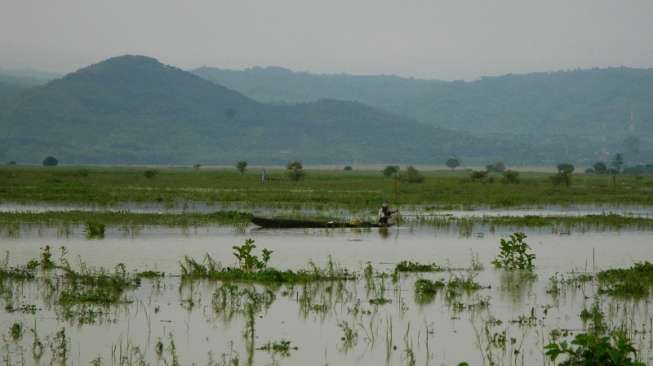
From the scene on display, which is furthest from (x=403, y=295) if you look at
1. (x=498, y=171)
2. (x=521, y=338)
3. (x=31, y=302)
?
(x=498, y=171)

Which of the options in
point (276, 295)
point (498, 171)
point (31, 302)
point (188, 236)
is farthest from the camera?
point (498, 171)

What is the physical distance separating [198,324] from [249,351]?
210 centimetres

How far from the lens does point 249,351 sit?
48.2 feet

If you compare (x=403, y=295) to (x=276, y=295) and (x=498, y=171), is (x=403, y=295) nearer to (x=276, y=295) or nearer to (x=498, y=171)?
(x=276, y=295)

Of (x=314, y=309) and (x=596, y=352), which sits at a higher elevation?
(x=596, y=352)

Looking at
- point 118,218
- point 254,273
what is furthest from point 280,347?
point 118,218

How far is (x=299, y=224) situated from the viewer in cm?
3275

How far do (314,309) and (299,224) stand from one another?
1485 cm

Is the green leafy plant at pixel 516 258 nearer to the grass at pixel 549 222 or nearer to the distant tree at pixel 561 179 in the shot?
the grass at pixel 549 222

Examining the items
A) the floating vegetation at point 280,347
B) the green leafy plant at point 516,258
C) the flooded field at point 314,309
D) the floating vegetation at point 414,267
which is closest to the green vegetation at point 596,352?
the flooded field at point 314,309

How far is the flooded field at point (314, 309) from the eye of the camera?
575 inches

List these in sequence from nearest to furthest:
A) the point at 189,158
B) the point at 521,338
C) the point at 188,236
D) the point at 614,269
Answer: the point at 521,338 → the point at 614,269 → the point at 188,236 → the point at 189,158

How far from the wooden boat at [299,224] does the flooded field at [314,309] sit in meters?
4.51

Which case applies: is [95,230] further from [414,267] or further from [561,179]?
[561,179]
